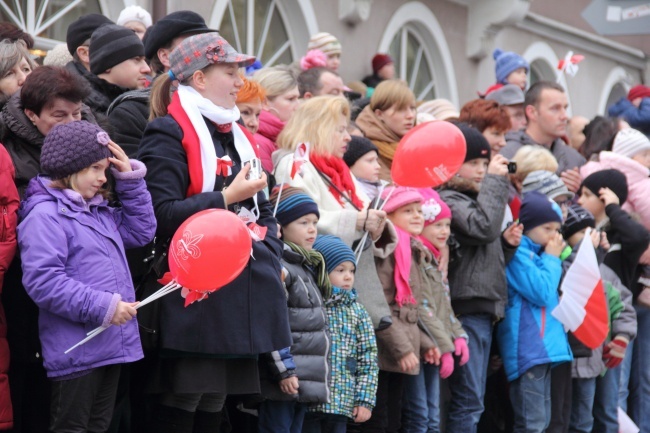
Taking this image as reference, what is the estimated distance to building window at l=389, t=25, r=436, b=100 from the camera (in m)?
13.4

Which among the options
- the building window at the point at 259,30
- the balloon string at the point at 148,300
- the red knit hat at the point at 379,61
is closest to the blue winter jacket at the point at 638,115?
the red knit hat at the point at 379,61

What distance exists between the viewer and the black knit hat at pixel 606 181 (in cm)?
913

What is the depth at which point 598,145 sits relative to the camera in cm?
1020

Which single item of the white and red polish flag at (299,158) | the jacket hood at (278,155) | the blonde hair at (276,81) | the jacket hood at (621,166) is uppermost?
the blonde hair at (276,81)

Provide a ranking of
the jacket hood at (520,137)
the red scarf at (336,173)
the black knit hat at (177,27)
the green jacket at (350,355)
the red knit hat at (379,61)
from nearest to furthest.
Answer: the black knit hat at (177,27), the green jacket at (350,355), the red scarf at (336,173), the jacket hood at (520,137), the red knit hat at (379,61)

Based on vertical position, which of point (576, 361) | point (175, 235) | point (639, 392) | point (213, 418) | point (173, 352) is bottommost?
point (639, 392)

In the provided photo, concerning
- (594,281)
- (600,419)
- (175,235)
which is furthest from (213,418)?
(600,419)

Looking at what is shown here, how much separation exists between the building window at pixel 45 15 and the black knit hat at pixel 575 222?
13.1 feet

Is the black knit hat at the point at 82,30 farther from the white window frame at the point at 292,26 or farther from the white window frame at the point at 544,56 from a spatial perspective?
the white window frame at the point at 544,56

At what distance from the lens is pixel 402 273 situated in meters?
6.79

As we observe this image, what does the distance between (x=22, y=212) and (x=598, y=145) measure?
21.2 ft

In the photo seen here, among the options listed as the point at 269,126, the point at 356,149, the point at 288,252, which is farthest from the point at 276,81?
the point at 288,252

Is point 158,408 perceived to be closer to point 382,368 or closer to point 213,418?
point 213,418

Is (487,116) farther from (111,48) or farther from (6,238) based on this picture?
(6,238)
